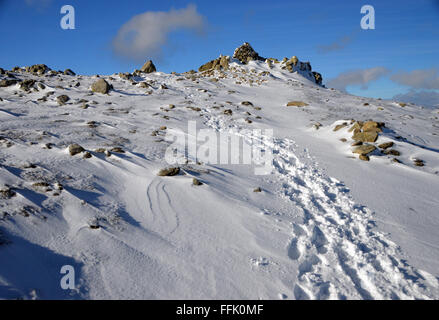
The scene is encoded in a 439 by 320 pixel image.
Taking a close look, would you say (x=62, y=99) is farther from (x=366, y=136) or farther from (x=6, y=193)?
(x=366, y=136)

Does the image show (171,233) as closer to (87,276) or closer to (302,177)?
(87,276)

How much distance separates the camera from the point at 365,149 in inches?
290

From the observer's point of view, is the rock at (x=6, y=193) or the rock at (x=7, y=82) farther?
the rock at (x=7, y=82)

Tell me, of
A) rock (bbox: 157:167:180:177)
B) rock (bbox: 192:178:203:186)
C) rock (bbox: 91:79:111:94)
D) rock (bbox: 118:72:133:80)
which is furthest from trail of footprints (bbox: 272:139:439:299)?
rock (bbox: 118:72:133:80)

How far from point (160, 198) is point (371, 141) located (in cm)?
707

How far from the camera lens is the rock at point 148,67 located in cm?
2242

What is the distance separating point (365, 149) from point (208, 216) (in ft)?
18.7

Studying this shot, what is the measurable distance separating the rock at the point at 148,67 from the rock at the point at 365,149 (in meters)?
19.9

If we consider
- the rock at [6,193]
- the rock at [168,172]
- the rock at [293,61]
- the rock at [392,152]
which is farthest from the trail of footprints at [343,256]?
the rock at [293,61]

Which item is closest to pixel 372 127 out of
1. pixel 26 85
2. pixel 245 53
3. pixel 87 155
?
pixel 87 155

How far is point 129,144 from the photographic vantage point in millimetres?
6805

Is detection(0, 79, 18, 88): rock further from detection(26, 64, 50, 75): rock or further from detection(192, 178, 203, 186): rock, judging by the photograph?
detection(192, 178, 203, 186): rock

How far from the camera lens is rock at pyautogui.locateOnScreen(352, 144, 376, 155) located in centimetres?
729

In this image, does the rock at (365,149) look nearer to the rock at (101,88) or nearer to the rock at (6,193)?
the rock at (6,193)
